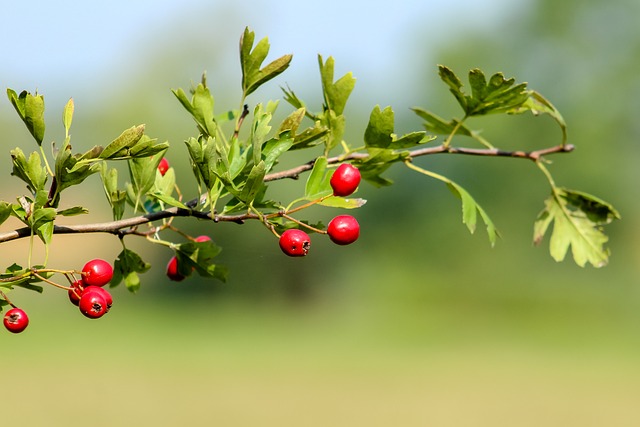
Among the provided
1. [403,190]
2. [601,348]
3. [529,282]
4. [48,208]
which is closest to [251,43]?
[48,208]

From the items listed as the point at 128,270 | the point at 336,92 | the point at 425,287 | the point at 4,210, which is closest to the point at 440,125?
the point at 336,92

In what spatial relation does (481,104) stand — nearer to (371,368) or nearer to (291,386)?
(291,386)

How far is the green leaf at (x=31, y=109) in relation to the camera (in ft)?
4.67

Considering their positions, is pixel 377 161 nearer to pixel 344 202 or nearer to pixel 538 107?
pixel 344 202

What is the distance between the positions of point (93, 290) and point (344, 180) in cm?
44

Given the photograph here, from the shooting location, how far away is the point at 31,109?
4.70ft

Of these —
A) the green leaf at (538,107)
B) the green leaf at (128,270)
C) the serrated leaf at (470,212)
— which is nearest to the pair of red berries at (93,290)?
the green leaf at (128,270)

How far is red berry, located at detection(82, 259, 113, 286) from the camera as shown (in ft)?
5.12

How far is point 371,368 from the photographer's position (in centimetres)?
3972

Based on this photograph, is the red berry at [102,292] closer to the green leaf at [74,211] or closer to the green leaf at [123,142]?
the green leaf at [74,211]

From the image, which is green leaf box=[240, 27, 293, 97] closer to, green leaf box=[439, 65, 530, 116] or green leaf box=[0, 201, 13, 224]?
green leaf box=[439, 65, 530, 116]

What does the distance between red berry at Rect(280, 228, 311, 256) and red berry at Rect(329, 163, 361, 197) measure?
0.09 m

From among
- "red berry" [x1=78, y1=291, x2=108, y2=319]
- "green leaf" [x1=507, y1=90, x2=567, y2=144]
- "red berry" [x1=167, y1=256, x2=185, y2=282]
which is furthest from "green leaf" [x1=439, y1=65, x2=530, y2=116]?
"red berry" [x1=78, y1=291, x2=108, y2=319]

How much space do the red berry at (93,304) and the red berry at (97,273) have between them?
0.04m
